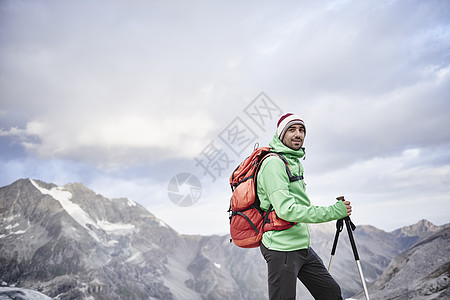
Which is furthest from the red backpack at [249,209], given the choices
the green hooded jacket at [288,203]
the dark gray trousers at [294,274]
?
the dark gray trousers at [294,274]

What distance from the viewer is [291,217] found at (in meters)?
3.81

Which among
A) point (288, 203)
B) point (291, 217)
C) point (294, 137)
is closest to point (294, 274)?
point (291, 217)

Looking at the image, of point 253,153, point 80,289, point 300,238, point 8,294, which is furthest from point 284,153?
point 80,289

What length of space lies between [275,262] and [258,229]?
0.49 metres

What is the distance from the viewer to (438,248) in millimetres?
19906

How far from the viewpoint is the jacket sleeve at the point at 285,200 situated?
3811 mm

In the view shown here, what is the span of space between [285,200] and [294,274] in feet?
3.28

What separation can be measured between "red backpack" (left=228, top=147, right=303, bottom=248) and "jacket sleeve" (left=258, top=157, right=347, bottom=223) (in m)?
0.14

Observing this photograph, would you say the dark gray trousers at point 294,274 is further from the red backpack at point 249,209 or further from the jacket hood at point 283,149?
the jacket hood at point 283,149

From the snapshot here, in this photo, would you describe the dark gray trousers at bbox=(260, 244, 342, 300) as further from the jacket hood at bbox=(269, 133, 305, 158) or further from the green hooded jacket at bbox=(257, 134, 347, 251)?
the jacket hood at bbox=(269, 133, 305, 158)

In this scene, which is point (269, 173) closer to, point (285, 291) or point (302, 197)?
point (302, 197)

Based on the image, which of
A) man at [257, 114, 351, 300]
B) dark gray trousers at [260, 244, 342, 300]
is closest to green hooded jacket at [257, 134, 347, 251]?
man at [257, 114, 351, 300]

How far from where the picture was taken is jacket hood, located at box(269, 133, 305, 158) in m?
4.36

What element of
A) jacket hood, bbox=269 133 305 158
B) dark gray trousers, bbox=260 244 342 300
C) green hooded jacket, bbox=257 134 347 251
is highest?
jacket hood, bbox=269 133 305 158
